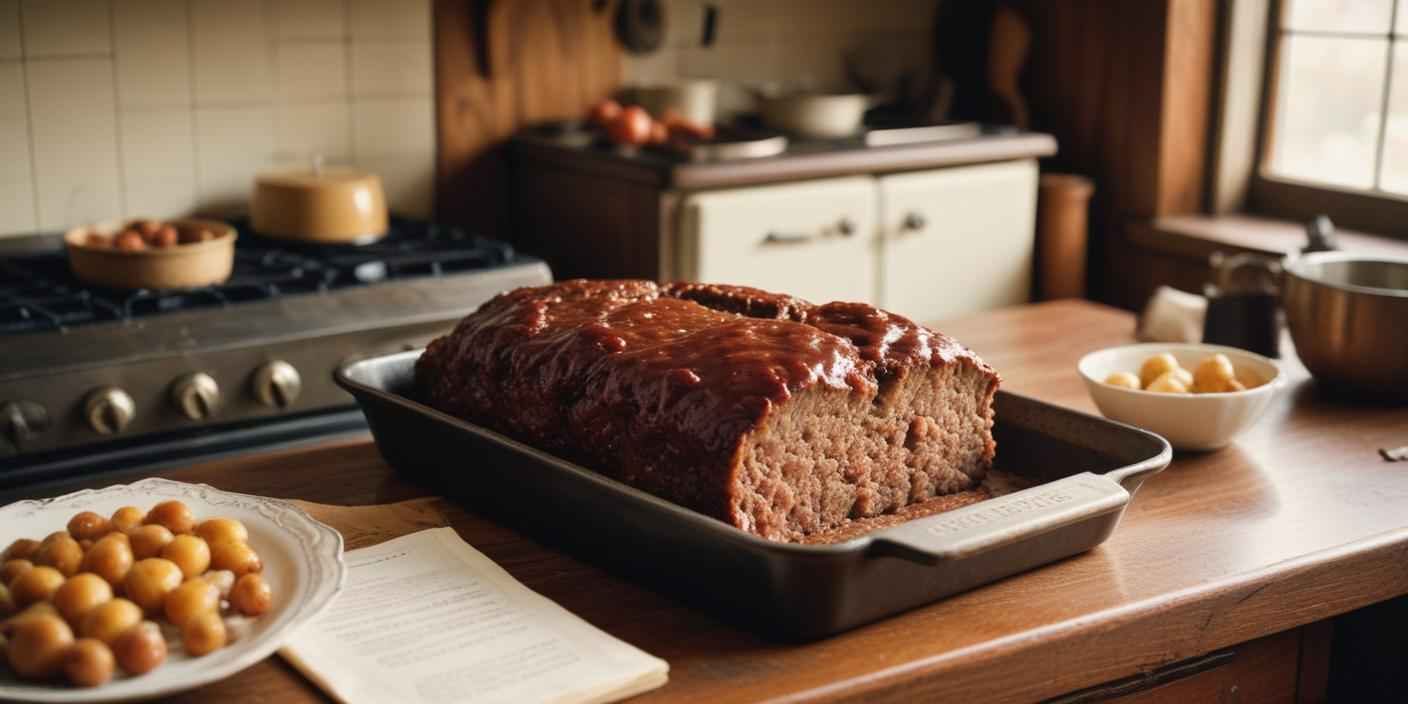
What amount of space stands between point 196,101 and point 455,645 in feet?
7.17

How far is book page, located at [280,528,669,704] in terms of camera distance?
990mm

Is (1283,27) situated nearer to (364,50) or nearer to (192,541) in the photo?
(364,50)

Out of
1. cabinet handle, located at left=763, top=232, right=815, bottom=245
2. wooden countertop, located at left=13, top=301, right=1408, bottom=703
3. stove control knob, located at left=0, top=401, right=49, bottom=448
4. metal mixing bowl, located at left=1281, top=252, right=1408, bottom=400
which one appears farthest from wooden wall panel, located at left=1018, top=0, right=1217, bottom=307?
stove control knob, located at left=0, top=401, right=49, bottom=448

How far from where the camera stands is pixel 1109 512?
1.21m

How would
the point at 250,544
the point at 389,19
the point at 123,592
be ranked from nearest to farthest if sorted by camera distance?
the point at 123,592
the point at 250,544
the point at 389,19

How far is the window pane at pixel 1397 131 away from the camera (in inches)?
127

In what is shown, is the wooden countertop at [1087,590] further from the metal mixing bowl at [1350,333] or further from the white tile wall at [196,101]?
the white tile wall at [196,101]

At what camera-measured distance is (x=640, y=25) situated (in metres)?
3.47

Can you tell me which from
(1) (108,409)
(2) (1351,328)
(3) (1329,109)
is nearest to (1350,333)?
(2) (1351,328)

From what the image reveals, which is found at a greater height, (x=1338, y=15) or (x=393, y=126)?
(x=1338, y=15)

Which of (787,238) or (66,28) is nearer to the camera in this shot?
(66,28)

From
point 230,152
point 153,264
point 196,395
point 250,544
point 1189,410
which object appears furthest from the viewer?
point 230,152

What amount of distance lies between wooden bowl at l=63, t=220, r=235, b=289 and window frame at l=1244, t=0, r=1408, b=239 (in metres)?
2.47

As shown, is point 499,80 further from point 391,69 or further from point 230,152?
point 230,152
